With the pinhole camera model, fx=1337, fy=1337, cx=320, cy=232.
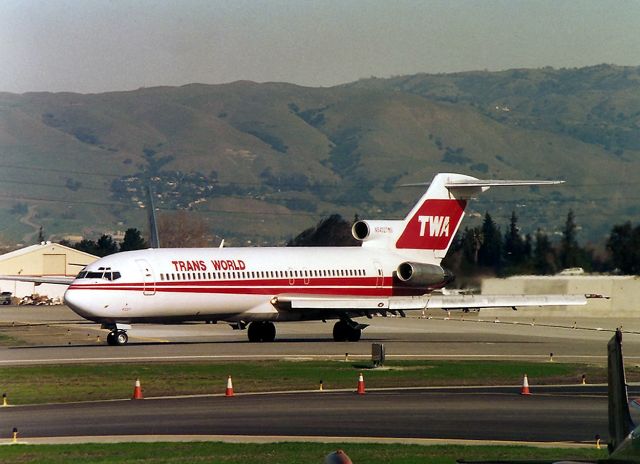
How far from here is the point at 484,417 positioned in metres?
29.7

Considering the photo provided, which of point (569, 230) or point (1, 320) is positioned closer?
point (569, 230)

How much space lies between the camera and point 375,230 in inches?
2378

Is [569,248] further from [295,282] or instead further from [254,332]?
[254,332]

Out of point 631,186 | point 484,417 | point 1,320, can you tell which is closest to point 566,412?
point 484,417

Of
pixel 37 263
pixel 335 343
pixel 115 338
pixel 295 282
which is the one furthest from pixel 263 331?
pixel 37 263

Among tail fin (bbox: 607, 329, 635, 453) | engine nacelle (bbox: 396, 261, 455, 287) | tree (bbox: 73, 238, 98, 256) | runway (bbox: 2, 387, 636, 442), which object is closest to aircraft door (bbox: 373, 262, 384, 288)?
engine nacelle (bbox: 396, 261, 455, 287)

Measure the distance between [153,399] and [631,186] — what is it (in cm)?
5072

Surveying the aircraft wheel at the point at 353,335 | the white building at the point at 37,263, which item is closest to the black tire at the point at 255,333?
the aircraft wheel at the point at 353,335

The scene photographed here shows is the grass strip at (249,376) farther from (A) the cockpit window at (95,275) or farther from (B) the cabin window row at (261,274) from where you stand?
(B) the cabin window row at (261,274)

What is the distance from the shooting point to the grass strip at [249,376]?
35.9 meters

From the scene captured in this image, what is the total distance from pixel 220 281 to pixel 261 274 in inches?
93.2

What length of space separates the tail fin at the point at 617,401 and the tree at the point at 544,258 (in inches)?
2136

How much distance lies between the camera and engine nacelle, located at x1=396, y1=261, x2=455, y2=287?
58.4 metres

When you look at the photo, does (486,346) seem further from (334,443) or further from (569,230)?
(334,443)
